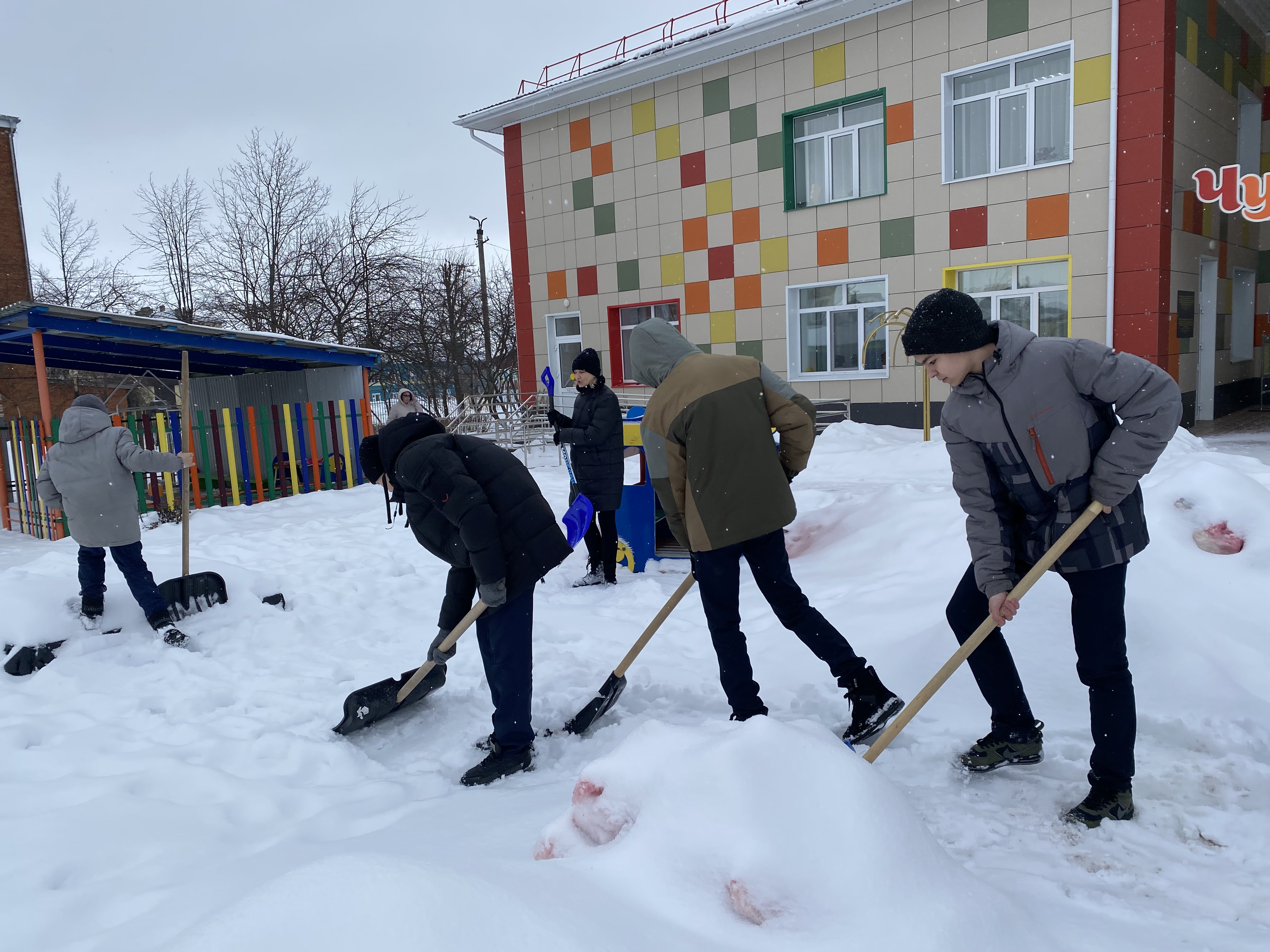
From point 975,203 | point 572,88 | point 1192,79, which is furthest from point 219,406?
point 1192,79

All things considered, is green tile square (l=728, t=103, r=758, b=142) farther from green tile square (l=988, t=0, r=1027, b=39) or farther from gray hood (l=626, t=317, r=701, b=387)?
gray hood (l=626, t=317, r=701, b=387)

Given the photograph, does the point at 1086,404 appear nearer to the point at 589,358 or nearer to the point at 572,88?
the point at 589,358

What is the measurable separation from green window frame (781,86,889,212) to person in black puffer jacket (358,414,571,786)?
35.7 ft

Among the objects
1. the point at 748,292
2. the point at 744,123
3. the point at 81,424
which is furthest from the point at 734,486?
the point at 744,123

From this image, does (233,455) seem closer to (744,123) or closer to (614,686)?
(614,686)

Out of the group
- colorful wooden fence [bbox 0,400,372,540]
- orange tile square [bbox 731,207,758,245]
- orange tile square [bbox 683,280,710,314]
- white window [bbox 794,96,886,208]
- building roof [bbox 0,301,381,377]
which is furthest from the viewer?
orange tile square [bbox 683,280,710,314]

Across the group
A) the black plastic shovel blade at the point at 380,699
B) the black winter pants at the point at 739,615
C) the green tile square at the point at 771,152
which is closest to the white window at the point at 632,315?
the green tile square at the point at 771,152

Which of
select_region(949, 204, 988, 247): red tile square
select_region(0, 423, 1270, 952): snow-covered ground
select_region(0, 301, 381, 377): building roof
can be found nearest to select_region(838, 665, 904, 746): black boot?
select_region(0, 423, 1270, 952): snow-covered ground

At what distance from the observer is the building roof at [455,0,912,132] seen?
1196cm

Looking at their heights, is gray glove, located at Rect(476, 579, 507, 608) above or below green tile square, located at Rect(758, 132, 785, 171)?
below

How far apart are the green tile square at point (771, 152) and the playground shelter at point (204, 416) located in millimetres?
6951

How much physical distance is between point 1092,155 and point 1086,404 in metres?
10.3

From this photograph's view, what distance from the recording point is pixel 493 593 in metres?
2.97

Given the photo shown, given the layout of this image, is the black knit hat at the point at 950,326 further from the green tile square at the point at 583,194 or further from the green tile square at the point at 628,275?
the green tile square at the point at 583,194
